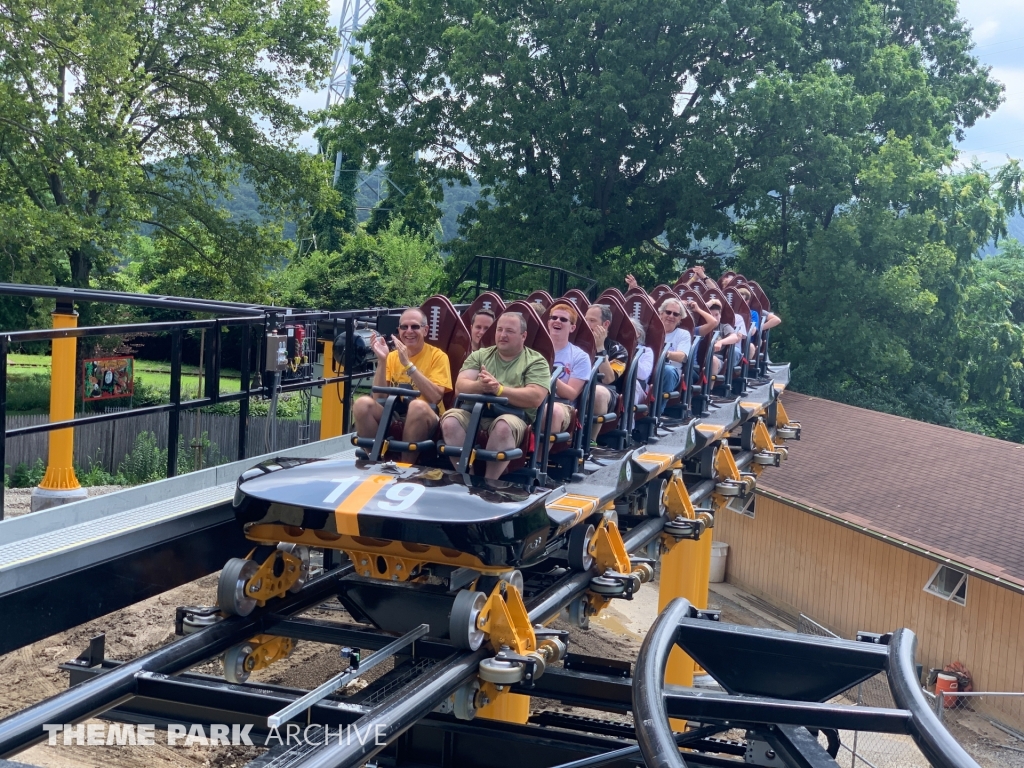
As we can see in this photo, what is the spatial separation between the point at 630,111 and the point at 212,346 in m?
14.9

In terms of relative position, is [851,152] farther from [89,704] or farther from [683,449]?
[89,704]

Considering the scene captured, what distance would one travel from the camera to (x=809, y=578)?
574 inches

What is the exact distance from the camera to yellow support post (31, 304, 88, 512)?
692 cm

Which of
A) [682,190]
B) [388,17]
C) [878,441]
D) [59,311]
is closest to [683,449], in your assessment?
[59,311]

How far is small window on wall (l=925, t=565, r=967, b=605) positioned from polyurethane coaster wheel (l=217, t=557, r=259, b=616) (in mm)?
10285

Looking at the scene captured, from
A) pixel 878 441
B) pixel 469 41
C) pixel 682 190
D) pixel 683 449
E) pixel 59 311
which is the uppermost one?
pixel 469 41

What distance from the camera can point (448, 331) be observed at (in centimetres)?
590

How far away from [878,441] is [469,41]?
10.1m

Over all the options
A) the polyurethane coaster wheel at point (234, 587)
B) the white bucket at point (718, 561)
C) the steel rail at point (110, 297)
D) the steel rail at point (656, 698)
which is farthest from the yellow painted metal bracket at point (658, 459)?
the white bucket at point (718, 561)

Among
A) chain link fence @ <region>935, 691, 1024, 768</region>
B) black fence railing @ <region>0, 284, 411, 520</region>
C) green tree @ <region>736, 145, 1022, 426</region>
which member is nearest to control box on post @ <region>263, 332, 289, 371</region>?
black fence railing @ <region>0, 284, 411, 520</region>

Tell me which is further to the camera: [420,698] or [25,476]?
[25,476]

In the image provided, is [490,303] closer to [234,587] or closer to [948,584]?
[234,587]

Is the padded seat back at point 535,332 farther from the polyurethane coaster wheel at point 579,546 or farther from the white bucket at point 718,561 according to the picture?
the white bucket at point 718,561

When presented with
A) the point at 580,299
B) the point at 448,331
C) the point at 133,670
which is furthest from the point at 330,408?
the point at 133,670
